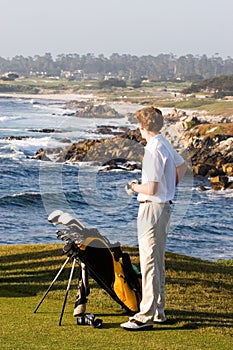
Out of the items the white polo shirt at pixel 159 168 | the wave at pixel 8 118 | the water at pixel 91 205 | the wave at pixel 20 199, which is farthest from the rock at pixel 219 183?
A: the wave at pixel 8 118

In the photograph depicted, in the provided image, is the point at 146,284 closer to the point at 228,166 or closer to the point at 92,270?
the point at 92,270

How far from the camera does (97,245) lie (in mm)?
9477

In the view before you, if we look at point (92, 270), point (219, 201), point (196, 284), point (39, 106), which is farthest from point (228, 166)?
point (39, 106)

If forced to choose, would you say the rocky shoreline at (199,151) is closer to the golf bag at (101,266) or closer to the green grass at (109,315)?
the green grass at (109,315)

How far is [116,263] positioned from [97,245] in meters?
0.34

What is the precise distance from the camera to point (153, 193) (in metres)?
8.62

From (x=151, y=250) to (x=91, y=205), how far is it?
24318mm

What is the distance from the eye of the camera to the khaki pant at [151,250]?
344 inches

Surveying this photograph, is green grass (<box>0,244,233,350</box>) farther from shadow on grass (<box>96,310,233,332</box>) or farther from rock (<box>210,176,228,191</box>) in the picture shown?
rock (<box>210,176,228,191</box>)

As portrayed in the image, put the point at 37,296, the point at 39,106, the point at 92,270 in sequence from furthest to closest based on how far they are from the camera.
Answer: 1. the point at 39,106
2. the point at 37,296
3. the point at 92,270

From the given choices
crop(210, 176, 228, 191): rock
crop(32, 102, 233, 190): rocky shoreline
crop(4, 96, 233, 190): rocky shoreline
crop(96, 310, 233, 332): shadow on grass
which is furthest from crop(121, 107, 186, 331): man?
crop(210, 176, 228, 191): rock

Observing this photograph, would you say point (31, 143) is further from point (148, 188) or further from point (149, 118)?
point (148, 188)

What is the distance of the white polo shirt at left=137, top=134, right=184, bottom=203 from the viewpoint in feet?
28.5

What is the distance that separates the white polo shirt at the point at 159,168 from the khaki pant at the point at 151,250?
0.11 m
